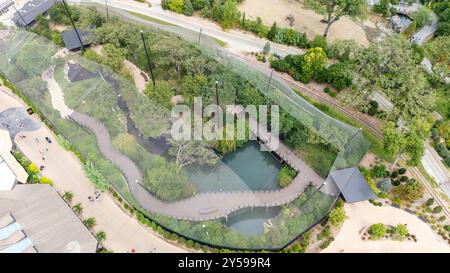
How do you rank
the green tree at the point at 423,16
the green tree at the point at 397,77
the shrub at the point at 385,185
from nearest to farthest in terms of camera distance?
1. the shrub at the point at 385,185
2. the green tree at the point at 397,77
3. the green tree at the point at 423,16

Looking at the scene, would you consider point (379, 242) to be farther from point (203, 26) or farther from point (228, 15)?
point (203, 26)

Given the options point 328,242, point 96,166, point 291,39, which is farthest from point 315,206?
point 291,39

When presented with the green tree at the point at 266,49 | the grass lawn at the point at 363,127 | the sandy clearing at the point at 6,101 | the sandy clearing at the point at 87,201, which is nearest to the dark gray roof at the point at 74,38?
the sandy clearing at the point at 6,101

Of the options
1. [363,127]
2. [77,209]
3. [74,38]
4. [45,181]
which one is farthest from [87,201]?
[363,127]

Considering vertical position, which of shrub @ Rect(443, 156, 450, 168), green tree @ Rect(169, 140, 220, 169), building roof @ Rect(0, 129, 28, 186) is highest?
green tree @ Rect(169, 140, 220, 169)

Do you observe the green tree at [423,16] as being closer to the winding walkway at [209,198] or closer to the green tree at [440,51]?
the green tree at [440,51]

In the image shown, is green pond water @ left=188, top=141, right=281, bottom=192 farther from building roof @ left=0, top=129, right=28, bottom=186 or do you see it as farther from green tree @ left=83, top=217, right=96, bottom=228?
building roof @ left=0, top=129, right=28, bottom=186

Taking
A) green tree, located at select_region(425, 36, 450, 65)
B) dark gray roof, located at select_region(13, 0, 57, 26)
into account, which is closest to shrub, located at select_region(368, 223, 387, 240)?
green tree, located at select_region(425, 36, 450, 65)
